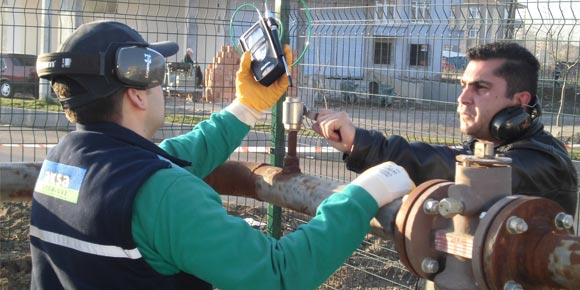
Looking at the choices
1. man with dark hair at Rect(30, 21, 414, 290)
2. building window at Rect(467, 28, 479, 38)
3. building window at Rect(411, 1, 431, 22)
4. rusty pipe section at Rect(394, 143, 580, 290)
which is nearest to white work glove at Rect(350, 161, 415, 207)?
man with dark hair at Rect(30, 21, 414, 290)

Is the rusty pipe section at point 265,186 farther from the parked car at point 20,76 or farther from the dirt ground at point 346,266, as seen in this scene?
the parked car at point 20,76

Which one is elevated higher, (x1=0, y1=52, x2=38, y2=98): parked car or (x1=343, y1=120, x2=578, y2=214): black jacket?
(x1=0, y1=52, x2=38, y2=98): parked car

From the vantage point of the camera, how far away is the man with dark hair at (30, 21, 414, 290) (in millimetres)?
1934

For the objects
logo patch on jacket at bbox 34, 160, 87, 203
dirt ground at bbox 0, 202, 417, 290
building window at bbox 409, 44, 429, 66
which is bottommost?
dirt ground at bbox 0, 202, 417, 290

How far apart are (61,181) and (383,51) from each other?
4.71 m

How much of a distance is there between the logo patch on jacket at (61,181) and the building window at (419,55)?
4.58 m

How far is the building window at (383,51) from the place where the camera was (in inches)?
251

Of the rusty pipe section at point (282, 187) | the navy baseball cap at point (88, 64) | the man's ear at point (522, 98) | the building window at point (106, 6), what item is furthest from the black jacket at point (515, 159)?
the building window at point (106, 6)

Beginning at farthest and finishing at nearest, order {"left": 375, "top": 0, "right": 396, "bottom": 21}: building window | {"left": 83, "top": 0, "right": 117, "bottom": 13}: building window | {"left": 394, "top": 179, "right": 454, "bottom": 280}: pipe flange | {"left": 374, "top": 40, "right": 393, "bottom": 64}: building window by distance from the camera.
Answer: {"left": 375, "top": 0, "right": 396, "bottom": 21}: building window < {"left": 374, "top": 40, "right": 393, "bottom": 64}: building window < {"left": 83, "top": 0, "right": 117, "bottom": 13}: building window < {"left": 394, "top": 179, "right": 454, "bottom": 280}: pipe flange

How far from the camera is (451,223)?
173cm

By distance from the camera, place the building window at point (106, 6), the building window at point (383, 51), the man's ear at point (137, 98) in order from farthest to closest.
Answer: the building window at point (383, 51) → the building window at point (106, 6) → the man's ear at point (137, 98)

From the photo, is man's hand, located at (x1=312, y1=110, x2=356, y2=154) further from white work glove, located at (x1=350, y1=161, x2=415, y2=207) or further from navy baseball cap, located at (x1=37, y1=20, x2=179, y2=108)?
navy baseball cap, located at (x1=37, y1=20, x2=179, y2=108)

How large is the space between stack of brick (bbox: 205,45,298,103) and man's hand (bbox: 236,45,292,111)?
3.17 metres

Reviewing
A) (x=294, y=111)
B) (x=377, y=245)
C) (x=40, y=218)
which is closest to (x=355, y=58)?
(x=377, y=245)
